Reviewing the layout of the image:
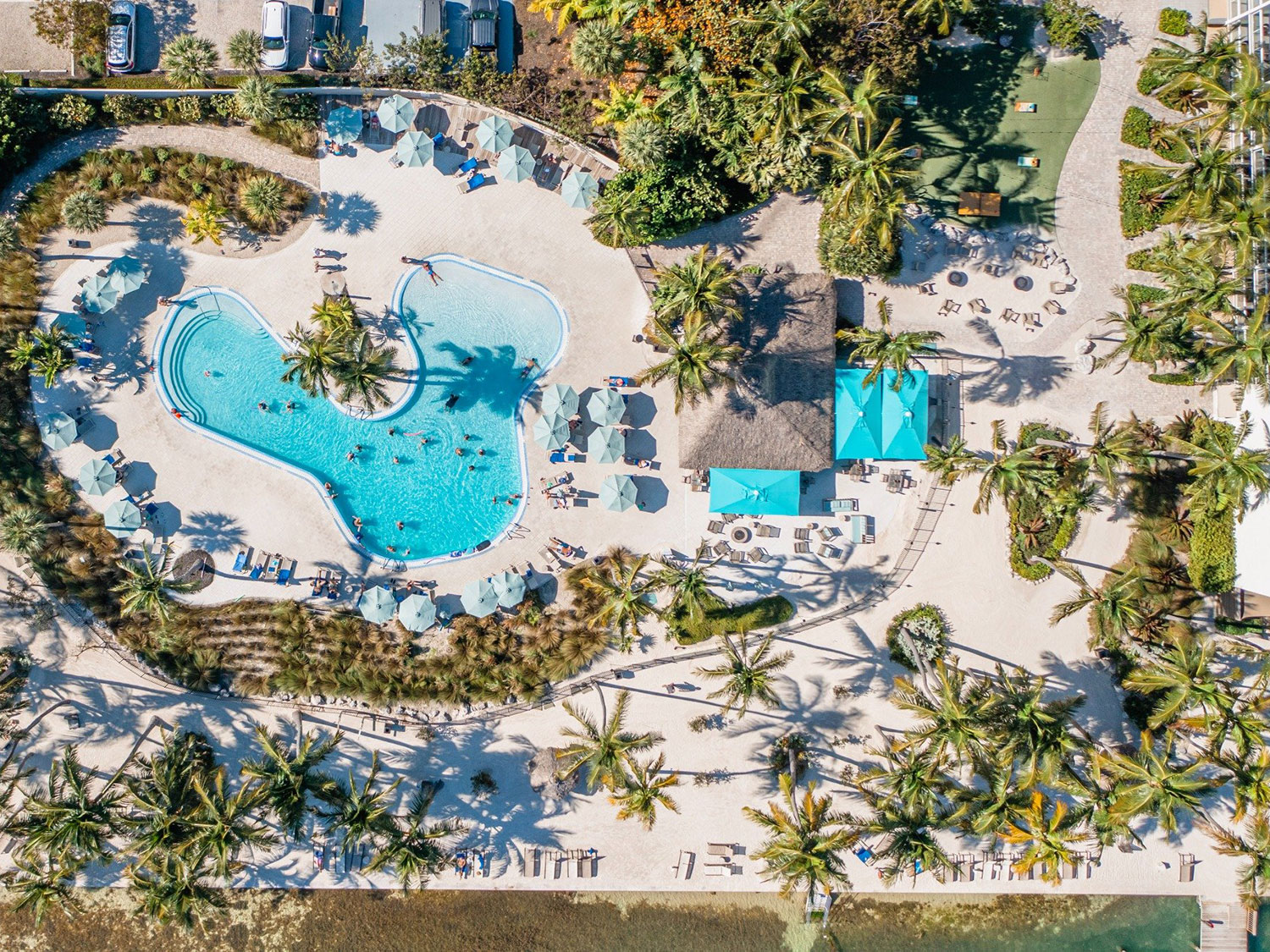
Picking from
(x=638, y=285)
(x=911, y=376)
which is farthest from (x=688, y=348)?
(x=911, y=376)

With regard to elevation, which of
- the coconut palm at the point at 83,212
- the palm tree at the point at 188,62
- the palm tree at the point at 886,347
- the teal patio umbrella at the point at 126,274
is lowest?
the palm tree at the point at 886,347

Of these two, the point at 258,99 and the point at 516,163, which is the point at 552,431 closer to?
the point at 516,163

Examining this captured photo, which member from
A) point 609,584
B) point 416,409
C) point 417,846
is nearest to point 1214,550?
point 609,584

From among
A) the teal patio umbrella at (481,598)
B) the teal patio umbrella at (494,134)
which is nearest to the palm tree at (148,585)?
the teal patio umbrella at (481,598)

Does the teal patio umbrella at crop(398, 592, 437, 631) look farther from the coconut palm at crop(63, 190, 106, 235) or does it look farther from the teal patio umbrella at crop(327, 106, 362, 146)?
the coconut palm at crop(63, 190, 106, 235)

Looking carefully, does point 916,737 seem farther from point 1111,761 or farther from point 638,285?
point 638,285

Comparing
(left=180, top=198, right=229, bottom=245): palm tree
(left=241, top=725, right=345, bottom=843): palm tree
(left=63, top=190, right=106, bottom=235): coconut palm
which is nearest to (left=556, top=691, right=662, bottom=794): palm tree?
(left=241, top=725, right=345, bottom=843): palm tree

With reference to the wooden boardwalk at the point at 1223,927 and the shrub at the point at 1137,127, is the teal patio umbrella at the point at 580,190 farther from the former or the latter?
the wooden boardwalk at the point at 1223,927
